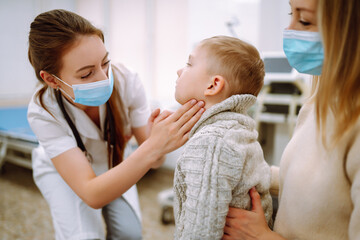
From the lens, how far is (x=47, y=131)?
1.18 m

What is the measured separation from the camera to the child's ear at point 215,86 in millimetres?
900

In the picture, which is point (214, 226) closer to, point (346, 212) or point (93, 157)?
point (346, 212)

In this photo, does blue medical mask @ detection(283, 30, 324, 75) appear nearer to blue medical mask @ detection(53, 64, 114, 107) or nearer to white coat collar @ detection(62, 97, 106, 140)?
blue medical mask @ detection(53, 64, 114, 107)

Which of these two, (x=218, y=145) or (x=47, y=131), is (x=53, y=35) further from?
(x=218, y=145)

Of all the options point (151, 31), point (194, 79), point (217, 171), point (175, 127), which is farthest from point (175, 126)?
point (151, 31)

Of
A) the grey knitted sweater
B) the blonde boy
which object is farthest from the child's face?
the grey knitted sweater

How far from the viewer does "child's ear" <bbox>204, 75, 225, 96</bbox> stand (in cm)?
90

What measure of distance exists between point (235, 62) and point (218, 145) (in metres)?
0.28

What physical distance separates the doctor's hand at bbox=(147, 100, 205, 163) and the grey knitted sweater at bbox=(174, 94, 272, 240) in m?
0.06

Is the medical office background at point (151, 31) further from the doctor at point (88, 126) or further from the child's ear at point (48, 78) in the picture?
the child's ear at point (48, 78)

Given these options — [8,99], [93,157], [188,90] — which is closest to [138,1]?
[8,99]

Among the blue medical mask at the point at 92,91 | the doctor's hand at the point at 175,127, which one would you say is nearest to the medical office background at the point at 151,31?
the blue medical mask at the point at 92,91

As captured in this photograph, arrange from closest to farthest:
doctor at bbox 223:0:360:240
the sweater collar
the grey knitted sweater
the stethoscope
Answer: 1. doctor at bbox 223:0:360:240
2. the grey knitted sweater
3. the sweater collar
4. the stethoscope

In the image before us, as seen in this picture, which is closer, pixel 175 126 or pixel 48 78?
pixel 175 126
